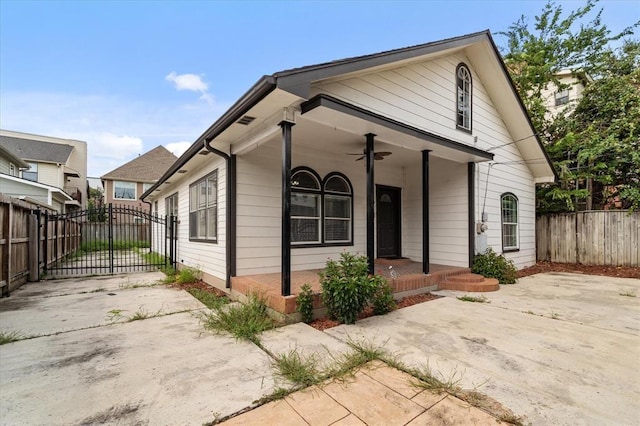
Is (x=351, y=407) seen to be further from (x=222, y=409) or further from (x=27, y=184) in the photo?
(x=27, y=184)

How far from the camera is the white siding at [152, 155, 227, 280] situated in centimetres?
588

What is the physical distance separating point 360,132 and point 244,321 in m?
3.49

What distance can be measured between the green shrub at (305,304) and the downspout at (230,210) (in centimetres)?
188

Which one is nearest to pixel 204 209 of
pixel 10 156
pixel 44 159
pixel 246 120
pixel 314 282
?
pixel 246 120

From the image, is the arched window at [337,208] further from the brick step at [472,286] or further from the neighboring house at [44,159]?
the neighboring house at [44,159]

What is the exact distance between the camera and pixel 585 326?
400 cm

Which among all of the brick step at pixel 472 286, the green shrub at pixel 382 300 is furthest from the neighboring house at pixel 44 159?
the brick step at pixel 472 286

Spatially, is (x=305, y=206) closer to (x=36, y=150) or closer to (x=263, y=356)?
(x=263, y=356)

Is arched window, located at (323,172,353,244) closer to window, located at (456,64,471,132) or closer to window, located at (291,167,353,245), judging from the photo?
window, located at (291,167,353,245)

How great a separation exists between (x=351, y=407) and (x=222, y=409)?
935 mm

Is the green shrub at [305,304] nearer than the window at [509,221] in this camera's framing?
Yes

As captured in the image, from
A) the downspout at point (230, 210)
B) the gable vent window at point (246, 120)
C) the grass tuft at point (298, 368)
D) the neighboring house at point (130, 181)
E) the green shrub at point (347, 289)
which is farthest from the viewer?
the neighboring house at point (130, 181)

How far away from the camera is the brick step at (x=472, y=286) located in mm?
6172

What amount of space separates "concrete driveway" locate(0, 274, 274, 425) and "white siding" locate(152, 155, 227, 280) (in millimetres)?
1389
